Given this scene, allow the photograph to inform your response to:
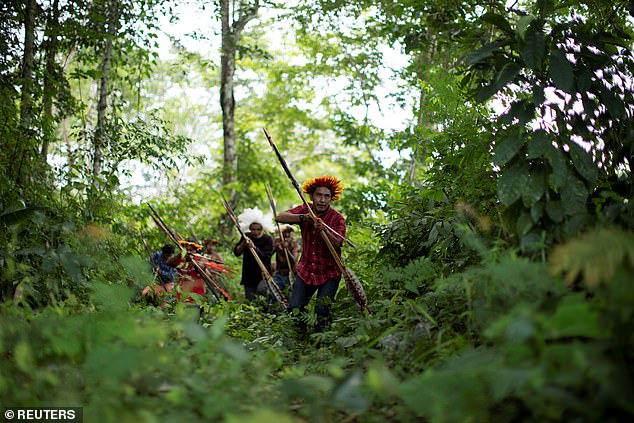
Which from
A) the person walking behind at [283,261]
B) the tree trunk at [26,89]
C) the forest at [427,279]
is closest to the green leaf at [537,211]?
the forest at [427,279]

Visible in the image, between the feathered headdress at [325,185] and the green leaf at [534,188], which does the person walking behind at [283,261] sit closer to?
the feathered headdress at [325,185]

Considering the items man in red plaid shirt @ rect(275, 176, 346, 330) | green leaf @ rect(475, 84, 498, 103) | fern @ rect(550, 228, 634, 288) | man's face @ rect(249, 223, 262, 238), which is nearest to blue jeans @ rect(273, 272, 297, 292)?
man's face @ rect(249, 223, 262, 238)

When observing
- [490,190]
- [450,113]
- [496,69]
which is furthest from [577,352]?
[450,113]

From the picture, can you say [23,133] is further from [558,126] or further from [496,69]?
[558,126]

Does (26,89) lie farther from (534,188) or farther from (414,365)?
(534,188)

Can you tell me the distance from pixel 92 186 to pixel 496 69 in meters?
4.39

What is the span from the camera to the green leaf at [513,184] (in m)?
3.29

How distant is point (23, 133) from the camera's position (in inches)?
213

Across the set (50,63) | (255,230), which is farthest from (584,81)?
(255,230)

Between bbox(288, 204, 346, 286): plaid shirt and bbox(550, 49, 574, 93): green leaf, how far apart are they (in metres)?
2.74

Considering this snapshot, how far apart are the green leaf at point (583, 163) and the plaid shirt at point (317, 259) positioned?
2.69 m

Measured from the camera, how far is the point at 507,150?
345 centimetres

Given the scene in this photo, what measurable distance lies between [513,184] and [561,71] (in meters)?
0.80

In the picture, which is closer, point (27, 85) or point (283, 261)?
point (27, 85)
